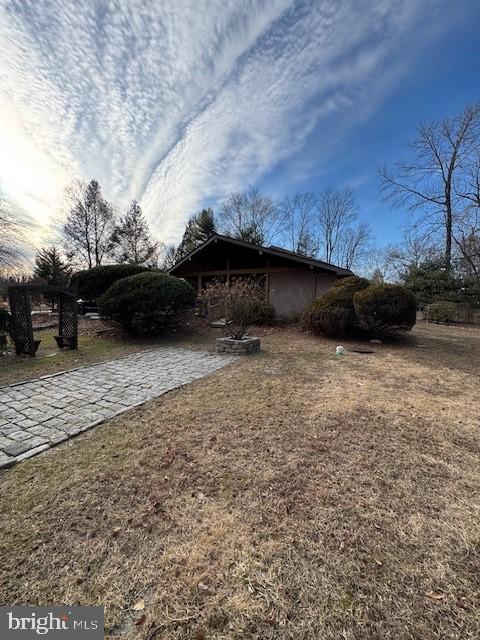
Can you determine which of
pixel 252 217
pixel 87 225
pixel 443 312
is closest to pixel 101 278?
pixel 87 225

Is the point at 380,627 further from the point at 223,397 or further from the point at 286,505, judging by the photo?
the point at 223,397

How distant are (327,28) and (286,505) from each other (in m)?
9.62

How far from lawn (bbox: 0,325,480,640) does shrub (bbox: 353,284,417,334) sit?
15.3ft

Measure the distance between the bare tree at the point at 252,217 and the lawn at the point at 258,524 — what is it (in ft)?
83.9

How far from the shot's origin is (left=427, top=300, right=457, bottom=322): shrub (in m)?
14.4

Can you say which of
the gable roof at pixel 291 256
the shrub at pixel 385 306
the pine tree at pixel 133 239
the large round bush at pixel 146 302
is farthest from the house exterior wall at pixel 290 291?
the pine tree at pixel 133 239

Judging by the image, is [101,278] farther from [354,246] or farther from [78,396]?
[354,246]

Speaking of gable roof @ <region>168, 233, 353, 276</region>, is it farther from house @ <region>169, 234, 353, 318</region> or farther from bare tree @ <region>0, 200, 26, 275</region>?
bare tree @ <region>0, 200, 26, 275</region>

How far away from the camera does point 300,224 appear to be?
90.5 ft

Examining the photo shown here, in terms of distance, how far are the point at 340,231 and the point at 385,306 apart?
22.9 metres

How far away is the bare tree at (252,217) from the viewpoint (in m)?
26.8

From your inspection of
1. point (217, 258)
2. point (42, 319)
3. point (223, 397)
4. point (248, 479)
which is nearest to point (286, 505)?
point (248, 479)

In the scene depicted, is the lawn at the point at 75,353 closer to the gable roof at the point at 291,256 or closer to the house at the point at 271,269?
the house at the point at 271,269

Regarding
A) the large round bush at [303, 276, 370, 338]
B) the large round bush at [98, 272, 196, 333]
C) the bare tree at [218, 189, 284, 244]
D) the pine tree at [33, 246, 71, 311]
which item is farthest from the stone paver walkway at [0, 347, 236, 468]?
the pine tree at [33, 246, 71, 311]
